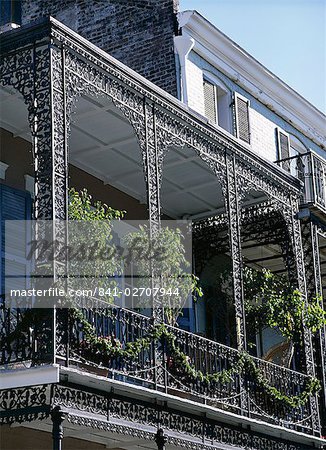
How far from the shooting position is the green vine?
423 inches

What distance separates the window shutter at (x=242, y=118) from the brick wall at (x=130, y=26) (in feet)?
5.22

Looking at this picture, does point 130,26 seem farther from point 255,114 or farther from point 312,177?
point 312,177

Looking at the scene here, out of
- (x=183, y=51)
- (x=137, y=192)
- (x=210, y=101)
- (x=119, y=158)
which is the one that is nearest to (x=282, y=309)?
(x=137, y=192)

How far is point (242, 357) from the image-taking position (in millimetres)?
13344

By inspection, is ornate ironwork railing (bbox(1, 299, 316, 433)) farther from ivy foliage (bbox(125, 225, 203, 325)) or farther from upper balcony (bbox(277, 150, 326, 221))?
upper balcony (bbox(277, 150, 326, 221))

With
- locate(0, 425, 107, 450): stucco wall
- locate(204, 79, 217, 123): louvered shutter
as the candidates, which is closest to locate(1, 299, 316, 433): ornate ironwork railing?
locate(0, 425, 107, 450): stucco wall

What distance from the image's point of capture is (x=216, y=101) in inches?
690

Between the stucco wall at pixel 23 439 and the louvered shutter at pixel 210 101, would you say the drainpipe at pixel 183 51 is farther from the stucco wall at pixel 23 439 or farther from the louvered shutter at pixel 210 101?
the stucco wall at pixel 23 439

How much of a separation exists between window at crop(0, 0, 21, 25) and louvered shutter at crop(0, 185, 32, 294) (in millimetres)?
5478

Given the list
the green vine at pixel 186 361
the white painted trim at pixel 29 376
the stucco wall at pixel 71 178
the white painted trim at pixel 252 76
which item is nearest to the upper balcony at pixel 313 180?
the white painted trim at pixel 252 76

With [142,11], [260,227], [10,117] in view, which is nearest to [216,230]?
[260,227]

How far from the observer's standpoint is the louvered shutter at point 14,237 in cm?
1262

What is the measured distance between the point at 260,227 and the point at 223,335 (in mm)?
1962

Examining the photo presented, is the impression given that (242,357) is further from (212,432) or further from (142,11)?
(142,11)
